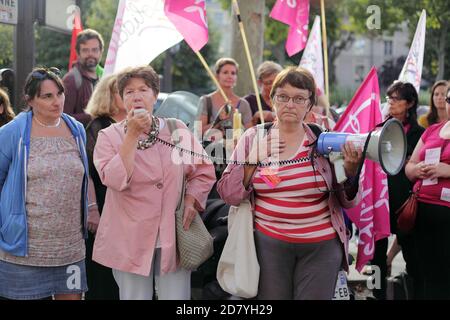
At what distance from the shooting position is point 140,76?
3.72 meters

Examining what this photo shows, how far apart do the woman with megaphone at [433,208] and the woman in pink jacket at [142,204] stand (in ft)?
5.80

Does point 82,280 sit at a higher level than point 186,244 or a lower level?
lower

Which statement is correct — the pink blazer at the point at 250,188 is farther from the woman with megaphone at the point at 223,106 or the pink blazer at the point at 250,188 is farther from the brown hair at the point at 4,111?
the woman with megaphone at the point at 223,106

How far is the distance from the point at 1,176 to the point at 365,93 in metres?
2.43

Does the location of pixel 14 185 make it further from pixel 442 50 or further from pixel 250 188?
pixel 442 50

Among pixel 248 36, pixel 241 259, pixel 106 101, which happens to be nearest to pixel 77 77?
pixel 106 101

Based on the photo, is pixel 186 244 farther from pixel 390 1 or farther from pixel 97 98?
pixel 390 1

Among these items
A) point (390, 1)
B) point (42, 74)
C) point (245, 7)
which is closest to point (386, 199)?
point (42, 74)

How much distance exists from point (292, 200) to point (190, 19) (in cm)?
260

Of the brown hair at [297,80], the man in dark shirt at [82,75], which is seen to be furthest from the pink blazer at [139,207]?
the man in dark shirt at [82,75]

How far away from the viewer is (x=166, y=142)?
3789 mm

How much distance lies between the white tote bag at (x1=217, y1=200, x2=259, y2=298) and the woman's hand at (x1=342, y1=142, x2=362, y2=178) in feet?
1.81

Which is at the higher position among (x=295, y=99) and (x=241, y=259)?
(x=295, y=99)

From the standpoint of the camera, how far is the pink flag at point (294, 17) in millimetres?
7018
